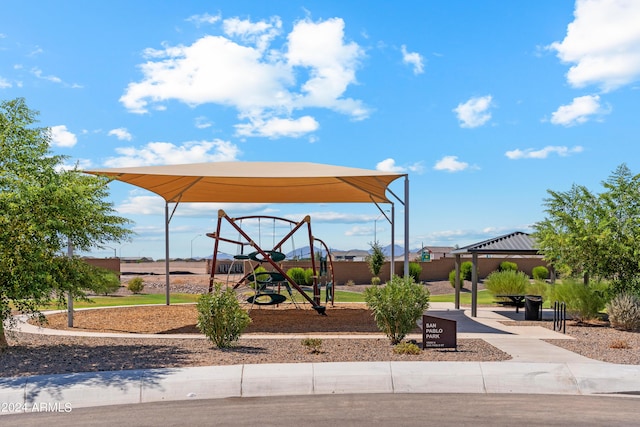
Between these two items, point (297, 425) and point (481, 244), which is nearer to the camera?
point (297, 425)

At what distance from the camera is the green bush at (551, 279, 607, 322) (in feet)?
64.3

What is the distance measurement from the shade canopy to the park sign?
16.9 feet

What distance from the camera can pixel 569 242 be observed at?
19.3 m

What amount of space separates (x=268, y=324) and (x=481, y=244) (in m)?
8.31

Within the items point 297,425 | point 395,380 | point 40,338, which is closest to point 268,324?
point 40,338

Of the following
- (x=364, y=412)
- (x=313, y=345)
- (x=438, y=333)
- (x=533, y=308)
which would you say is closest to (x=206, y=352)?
(x=313, y=345)

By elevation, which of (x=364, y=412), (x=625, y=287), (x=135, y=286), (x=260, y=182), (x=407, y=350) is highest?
(x=260, y=182)

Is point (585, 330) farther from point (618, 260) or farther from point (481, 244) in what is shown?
point (481, 244)

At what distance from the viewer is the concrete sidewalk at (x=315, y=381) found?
907cm

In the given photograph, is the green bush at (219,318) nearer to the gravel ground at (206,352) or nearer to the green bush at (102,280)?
the gravel ground at (206,352)

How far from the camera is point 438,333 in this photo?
12672 millimetres

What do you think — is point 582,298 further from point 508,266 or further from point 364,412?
point 508,266

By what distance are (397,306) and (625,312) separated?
336 inches

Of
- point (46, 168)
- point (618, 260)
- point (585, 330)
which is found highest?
point (46, 168)
